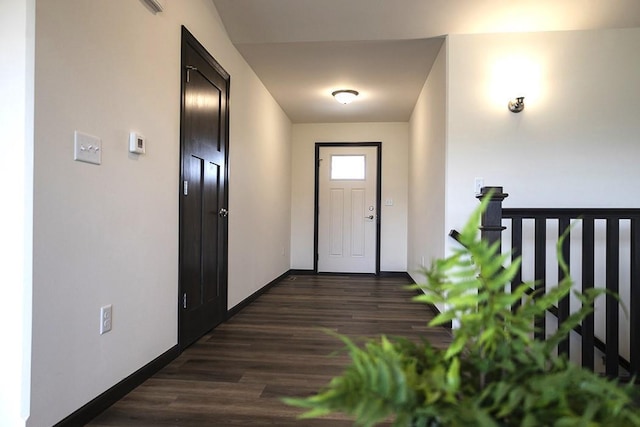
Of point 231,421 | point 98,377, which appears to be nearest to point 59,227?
point 98,377

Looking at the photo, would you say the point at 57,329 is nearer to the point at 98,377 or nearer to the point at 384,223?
the point at 98,377

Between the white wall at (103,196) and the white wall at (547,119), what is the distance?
2074 mm

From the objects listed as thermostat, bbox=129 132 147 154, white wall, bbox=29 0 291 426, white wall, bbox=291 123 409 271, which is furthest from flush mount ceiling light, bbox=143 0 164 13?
white wall, bbox=291 123 409 271

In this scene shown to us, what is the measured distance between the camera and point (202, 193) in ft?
8.85

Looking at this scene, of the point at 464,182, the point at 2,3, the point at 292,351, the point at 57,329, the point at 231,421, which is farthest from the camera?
the point at 464,182

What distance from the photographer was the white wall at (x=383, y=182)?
578 cm

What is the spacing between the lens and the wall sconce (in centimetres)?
286

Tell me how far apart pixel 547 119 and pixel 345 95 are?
2154 mm

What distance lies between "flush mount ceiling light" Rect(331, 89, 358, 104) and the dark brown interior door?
5.29ft

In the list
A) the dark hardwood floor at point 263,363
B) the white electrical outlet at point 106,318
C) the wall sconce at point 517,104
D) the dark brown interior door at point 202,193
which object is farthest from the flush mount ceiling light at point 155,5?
the wall sconce at point 517,104

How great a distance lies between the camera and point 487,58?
2930 millimetres

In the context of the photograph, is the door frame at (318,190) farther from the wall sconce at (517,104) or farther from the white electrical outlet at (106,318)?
the white electrical outlet at (106,318)

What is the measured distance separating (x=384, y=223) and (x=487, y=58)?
10.5ft

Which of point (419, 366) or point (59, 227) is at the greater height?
point (59, 227)
